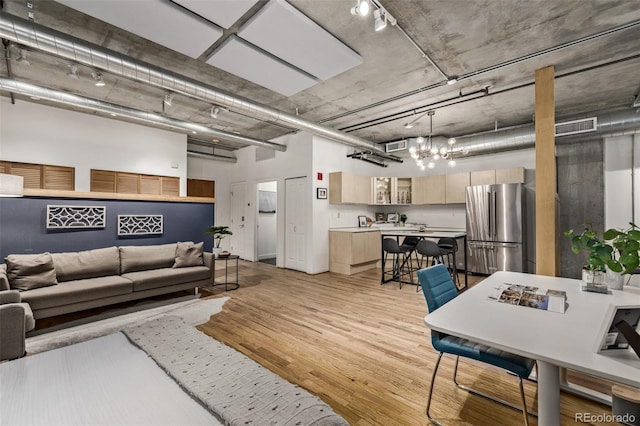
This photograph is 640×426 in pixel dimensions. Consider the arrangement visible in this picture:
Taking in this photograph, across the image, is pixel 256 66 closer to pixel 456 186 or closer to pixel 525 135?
pixel 525 135

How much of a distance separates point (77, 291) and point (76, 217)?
4.08 ft

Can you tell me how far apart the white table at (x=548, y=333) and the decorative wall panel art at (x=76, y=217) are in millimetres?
4817

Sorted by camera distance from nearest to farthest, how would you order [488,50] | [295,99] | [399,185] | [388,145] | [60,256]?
[488,50]
[60,256]
[295,99]
[388,145]
[399,185]

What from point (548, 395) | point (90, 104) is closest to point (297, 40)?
point (548, 395)

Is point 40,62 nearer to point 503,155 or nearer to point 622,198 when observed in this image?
point 503,155

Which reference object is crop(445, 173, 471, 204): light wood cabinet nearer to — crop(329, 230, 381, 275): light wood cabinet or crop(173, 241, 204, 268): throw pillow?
crop(329, 230, 381, 275): light wood cabinet

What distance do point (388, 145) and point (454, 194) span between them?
203 centimetres

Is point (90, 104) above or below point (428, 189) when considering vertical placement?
above

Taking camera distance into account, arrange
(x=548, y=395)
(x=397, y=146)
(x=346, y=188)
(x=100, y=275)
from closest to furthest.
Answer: (x=548, y=395) < (x=100, y=275) < (x=346, y=188) < (x=397, y=146)

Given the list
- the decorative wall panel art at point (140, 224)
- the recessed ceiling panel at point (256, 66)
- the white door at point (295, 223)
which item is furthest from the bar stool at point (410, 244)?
the decorative wall panel art at point (140, 224)

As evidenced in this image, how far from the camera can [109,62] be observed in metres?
3.03

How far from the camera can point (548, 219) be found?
3070 millimetres

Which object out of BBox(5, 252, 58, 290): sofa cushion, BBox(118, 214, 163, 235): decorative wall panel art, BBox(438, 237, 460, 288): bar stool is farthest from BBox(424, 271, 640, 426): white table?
BBox(118, 214, 163, 235): decorative wall panel art

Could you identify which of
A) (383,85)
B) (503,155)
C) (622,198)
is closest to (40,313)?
(383,85)
